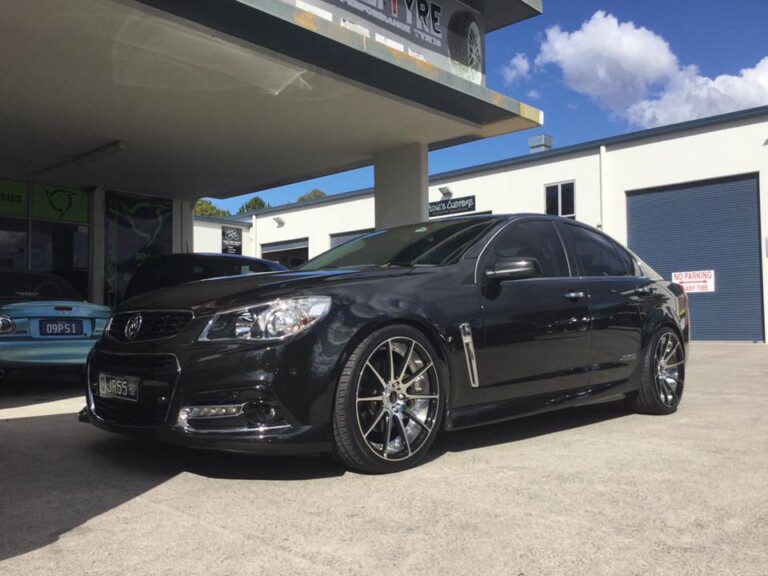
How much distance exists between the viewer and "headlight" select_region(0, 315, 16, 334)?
628 cm

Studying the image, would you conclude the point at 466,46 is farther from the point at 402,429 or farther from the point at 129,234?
the point at 129,234

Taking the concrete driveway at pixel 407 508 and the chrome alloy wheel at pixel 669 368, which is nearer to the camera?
the concrete driveway at pixel 407 508

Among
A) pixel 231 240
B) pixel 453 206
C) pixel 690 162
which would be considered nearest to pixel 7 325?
pixel 690 162

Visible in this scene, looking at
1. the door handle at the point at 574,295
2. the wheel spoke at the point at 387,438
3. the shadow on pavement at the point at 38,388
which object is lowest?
the shadow on pavement at the point at 38,388

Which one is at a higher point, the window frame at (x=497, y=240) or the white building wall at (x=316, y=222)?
the white building wall at (x=316, y=222)

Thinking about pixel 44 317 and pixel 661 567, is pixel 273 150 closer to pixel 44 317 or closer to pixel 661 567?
pixel 44 317

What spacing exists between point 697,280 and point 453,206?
880 centimetres

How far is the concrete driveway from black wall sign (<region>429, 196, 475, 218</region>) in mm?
19662

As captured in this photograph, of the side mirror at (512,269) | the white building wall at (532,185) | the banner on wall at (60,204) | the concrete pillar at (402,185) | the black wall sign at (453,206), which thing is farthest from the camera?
the black wall sign at (453,206)

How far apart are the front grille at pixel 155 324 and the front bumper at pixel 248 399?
18cm

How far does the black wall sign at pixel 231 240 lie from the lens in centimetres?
3200

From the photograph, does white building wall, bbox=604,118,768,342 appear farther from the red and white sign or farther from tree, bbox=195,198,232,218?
tree, bbox=195,198,232,218

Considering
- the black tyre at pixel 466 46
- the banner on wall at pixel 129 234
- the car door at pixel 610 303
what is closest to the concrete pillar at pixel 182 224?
the banner on wall at pixel 129 234

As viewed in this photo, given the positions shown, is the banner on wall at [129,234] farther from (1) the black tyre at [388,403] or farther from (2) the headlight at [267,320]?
(1) the black tyre at [388,403]
